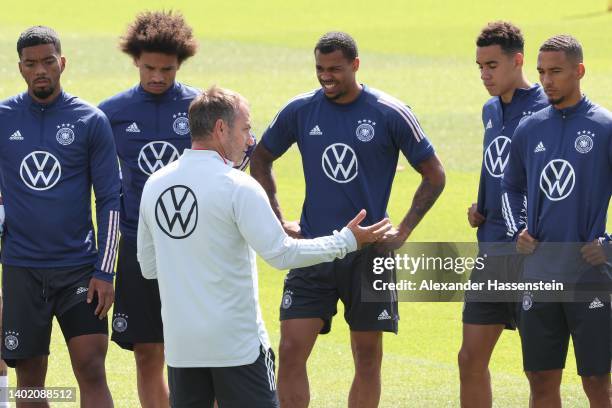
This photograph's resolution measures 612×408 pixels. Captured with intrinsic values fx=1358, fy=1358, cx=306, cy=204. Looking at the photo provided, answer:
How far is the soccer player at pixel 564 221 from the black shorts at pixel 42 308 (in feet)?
8.39

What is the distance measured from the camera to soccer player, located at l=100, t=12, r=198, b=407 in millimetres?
8688

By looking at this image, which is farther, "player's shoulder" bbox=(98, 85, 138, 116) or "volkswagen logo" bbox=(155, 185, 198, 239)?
"player's shoulder" bbox=(98, 85, 138, 116)

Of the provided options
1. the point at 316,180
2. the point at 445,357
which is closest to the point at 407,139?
the point at 316,180

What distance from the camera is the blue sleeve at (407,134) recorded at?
28.0 feet

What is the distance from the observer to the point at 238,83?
3256 cm

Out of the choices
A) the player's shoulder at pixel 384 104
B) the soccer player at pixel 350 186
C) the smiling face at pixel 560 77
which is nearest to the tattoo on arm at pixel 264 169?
the soccer player at pixel 350 186

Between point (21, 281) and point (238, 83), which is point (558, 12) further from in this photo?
point (21, 281)

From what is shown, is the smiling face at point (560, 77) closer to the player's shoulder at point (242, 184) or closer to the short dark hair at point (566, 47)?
the short dark hair at point (566, 47)

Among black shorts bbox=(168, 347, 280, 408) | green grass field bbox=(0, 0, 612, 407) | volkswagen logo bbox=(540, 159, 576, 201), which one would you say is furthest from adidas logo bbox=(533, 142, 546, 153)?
green grass field bbox=(0, 0, 612, 407)

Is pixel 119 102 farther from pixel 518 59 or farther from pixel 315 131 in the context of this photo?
pixel 518 59

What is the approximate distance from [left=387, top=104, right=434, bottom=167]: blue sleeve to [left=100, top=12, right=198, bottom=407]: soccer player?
1311 millimetres

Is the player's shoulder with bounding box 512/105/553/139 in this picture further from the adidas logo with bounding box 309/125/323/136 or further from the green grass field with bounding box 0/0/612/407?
the green grass field with bounding box 0/0/612/407

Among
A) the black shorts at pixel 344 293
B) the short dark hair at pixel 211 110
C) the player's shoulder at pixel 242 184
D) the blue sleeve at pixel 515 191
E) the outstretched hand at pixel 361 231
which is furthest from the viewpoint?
the black shorts at pixel 344 293

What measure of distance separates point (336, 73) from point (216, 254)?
8.05 feet
